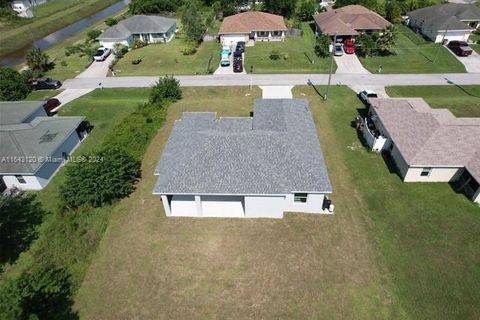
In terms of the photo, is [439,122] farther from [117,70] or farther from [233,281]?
[117,70]

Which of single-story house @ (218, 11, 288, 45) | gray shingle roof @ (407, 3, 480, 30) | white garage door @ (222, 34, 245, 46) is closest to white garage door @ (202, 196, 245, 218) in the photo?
single-story house @ (218, 11, 288, 45)

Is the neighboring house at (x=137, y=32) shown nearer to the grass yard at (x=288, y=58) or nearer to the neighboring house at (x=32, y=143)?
the grass yard at (x=288, y=58)

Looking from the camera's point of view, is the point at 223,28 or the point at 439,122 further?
the point at 223,28

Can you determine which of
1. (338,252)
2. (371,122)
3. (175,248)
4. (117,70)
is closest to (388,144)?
(371,122)

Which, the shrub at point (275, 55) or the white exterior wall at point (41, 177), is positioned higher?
the shrub at point (275, 55)

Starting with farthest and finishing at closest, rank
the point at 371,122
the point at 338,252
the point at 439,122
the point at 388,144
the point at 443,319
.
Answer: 1. the point at 371,122
2. the point at 388,144
3. the point at 439,122
4. the point at 338,252
5. the point at 443,319

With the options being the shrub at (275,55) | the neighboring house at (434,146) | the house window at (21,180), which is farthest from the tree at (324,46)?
the house window at (21,180)

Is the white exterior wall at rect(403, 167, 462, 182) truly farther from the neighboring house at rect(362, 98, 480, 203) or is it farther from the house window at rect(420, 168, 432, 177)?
the house window at rect(420, 168, 432, 177)

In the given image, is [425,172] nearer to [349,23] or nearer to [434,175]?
[434,175]
